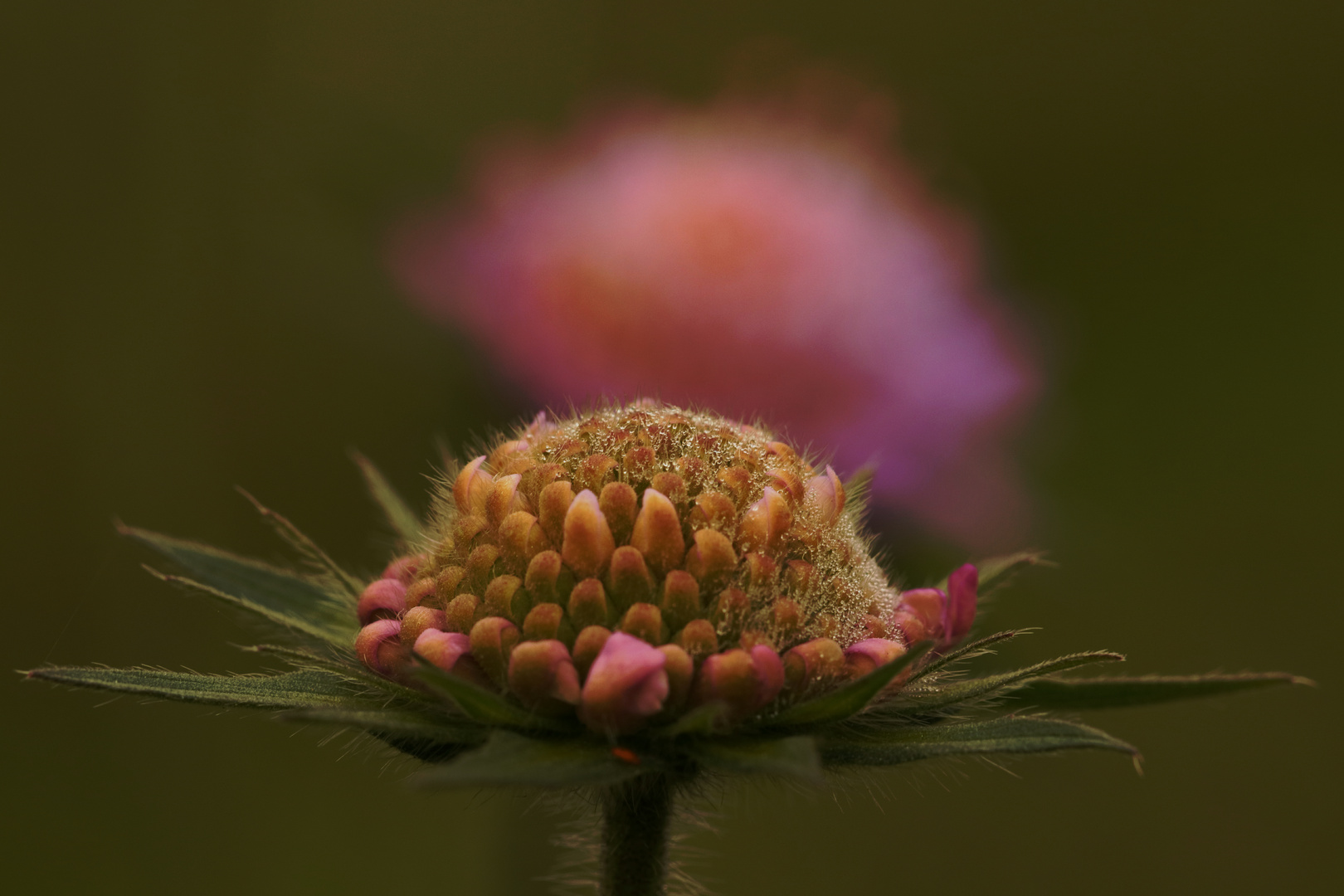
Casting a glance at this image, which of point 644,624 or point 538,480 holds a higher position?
point 538,480

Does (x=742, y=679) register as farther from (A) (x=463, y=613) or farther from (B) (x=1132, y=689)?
(B) (x=1132, y=689)

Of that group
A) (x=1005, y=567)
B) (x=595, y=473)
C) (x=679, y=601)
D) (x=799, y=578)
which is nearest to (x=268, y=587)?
(x=595, y=473)

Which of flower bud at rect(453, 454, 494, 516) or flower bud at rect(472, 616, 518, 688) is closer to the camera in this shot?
flower bud at rect(472, 616, 518, 688)

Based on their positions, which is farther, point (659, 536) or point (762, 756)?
point (659, 536)

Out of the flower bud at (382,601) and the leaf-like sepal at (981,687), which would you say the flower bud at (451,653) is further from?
the leaf-like sepal at (981,687)

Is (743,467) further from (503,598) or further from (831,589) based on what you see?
(503,598)

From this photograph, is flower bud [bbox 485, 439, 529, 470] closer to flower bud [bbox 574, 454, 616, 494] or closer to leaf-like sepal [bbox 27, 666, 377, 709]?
flower bud [bbox 574, 454, 616, 494]

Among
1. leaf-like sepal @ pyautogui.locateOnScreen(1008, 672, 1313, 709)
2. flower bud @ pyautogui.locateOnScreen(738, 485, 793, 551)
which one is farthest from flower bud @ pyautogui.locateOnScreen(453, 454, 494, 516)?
leaf-like sepal @ pyautogui.locateOnScreen(1008, 672, 1313, 709)
